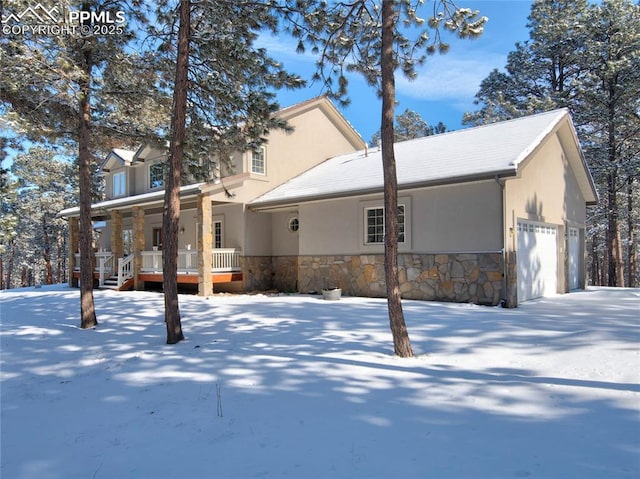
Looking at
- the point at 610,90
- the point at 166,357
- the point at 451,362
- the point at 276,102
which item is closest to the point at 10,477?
the point at 166,357

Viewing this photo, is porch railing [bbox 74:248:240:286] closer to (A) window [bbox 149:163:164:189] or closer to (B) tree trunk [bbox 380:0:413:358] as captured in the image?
(A) window [bbox 149:163:164:189]

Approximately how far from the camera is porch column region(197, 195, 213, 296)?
528 inches

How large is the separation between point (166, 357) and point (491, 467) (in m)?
4.54

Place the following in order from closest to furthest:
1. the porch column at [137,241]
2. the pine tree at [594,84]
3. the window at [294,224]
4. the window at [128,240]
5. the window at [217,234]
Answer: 1. the window at [294,224]
2. the porch column at [137,241]
3. the window at [217,234]
4. the pine tree at [594,84]
5. the window at [128,240]

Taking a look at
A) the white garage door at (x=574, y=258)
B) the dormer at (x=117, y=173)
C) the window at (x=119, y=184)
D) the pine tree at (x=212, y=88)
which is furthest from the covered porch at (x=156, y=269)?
the white garage door at (x=574, y=258)

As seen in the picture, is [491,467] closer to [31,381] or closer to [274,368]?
[274,368]

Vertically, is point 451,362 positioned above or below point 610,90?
below

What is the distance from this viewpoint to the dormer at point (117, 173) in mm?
19375

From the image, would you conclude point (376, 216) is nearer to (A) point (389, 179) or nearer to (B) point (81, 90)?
(A) point (389, 179)

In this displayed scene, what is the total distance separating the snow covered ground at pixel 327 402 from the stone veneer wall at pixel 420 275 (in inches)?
102

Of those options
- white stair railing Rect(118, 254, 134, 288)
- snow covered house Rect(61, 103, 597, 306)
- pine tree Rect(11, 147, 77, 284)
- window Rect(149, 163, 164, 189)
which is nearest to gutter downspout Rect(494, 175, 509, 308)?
snow covered house Rect(61, 103, 597, 306)

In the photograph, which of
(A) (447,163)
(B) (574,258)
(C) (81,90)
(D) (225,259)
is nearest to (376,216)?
(A) (447,163)

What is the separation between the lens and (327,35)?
746cm

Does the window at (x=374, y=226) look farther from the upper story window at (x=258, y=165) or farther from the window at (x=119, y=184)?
the window at (x=119, y=184)
